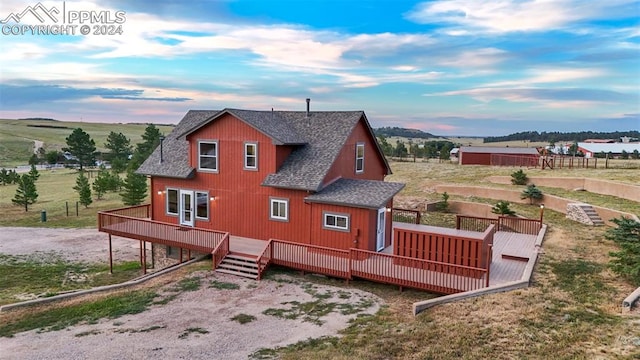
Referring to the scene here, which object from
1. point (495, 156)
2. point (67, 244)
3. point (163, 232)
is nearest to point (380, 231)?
point (163, 232)

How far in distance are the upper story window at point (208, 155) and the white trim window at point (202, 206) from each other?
1.18 m

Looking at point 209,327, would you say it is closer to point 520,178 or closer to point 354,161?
point 354,161

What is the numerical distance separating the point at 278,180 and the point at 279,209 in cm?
119

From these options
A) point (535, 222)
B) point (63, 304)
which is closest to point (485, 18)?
point (535, 222)

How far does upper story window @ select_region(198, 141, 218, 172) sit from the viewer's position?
60.1 ft

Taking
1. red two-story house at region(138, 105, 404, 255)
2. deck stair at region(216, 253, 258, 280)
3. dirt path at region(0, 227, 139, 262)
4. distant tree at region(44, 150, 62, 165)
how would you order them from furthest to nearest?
distant tree at region(44, 150, 62, 165) < dirt path at region(0, 227, 139, 262) < red two-story house at region(138, 105, 404, 255) < deck stair at region(216, 253, 258, 280)

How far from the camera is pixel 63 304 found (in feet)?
44.3

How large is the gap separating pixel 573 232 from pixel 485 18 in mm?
12850

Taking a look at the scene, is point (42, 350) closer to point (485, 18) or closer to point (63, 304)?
point (63, 304)

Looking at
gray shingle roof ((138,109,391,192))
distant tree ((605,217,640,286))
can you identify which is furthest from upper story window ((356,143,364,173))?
distant tree ((605,217,640,286))

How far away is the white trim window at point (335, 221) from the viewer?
15356 mm

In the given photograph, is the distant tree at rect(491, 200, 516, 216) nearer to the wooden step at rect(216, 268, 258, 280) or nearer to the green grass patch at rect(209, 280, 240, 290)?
the wooden step at rect(216, 268, 258, 280)

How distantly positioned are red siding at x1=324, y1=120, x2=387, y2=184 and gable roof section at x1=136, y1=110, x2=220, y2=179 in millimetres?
5929

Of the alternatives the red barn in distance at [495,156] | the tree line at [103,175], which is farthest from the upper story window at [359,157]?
the red barn in distance at [495,156]
